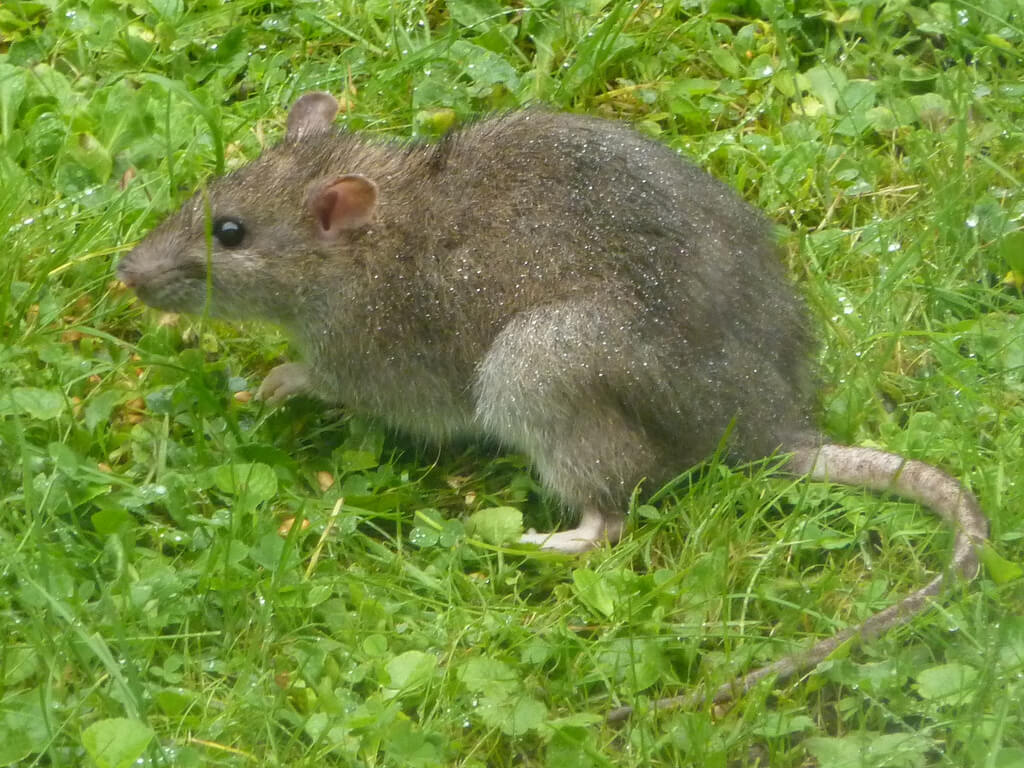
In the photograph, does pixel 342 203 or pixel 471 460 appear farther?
pixel 471 460

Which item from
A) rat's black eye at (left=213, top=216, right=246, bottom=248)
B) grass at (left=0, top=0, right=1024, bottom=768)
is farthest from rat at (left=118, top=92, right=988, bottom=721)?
grass at (left=0, top=0, right=1024, bottom=768)

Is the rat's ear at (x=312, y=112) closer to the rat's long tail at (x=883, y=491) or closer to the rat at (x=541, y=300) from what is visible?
the rat at (x=541, y=300)

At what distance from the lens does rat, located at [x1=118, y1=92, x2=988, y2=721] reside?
467 cm

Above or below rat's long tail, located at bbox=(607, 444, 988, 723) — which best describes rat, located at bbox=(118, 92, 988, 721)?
above

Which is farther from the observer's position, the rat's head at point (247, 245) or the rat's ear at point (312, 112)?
the rat's ear at point (312, 112)

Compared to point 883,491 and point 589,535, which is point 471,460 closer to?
point 589,535

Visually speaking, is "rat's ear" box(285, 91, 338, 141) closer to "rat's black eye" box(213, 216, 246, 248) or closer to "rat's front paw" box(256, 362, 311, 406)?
"rat's black eye" box(213, 216, 246, 248)

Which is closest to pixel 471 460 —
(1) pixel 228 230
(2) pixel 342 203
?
(2) pixel 342 203

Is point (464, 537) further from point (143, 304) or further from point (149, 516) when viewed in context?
point (143, 304)

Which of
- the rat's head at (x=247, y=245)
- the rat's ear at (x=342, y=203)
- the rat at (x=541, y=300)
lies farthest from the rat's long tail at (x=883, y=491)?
the rat's head at (x=247, y=245)

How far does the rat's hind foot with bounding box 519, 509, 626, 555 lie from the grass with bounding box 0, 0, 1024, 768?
0.27ft

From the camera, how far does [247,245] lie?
5.13 metres

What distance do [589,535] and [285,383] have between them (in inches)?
47.4

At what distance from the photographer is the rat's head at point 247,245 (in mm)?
5082
